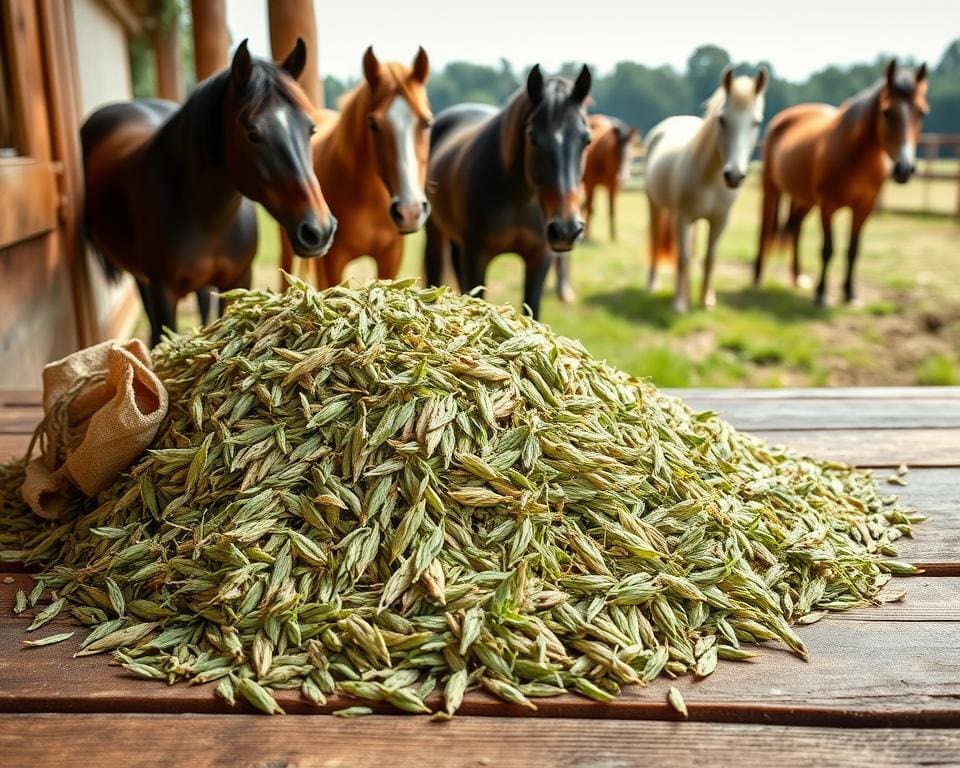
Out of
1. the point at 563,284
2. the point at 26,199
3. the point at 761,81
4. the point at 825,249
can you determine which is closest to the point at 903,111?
the point at 761,81

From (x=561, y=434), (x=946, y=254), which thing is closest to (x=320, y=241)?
(x=561, y=434)

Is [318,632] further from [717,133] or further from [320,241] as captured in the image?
[717,133]

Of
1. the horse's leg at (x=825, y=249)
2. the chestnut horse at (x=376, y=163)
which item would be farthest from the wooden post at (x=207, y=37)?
the horse's leg at (x=825, y=249)

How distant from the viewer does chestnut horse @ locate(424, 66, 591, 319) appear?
207 cm

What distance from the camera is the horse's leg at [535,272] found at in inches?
95.6

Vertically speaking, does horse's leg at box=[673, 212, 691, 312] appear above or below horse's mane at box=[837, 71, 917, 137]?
below

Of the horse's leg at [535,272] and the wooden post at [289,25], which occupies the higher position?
the wooden post at [289,25]

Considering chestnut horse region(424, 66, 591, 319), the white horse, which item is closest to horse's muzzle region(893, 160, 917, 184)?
the white horse

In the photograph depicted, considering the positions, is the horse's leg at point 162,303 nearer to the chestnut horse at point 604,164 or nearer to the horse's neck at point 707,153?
the horse's neck at point 707,153

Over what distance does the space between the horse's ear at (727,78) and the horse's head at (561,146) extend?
79.6 inches

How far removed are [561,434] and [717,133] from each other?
10.3ft

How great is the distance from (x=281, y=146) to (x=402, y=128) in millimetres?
332

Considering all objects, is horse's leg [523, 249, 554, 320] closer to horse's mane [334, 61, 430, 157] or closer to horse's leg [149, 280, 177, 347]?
horse's mane [334, 61, 430, 157]

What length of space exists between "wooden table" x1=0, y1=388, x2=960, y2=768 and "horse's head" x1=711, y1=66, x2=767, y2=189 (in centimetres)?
304
